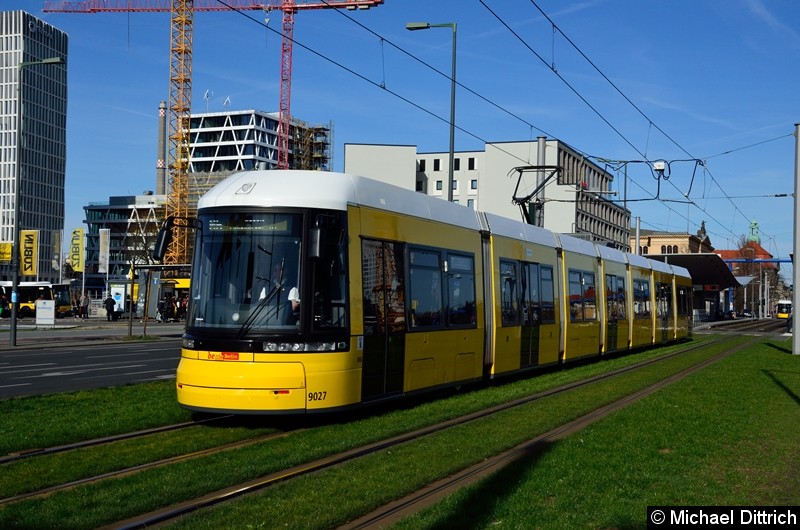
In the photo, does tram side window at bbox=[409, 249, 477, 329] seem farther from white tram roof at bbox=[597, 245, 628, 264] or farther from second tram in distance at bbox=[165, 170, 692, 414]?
white tram roof at bbox=[597, 245, 628, 264]

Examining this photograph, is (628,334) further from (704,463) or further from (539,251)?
(704,463)

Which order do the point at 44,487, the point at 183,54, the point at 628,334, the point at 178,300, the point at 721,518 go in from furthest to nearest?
the point at 183,54
the point at 178,300
the point at 628,334
the point at 44,487
the point at 721,518

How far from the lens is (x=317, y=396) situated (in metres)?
11.8

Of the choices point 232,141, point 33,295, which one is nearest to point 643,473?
point 33,295

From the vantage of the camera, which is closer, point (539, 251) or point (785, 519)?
point (785, 519)

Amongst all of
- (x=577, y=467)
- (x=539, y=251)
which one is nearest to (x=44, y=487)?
(x=577, y=467)

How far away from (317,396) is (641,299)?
2300 centimetres

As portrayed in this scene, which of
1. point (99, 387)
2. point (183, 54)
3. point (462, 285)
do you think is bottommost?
point (99, 387)

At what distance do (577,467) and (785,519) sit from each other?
237cm

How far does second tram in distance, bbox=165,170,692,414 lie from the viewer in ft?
38.3

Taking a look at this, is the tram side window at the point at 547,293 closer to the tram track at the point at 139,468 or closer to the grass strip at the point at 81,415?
the grass strip at the point at 81,415

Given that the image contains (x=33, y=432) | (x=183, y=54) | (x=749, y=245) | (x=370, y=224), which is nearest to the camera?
(x=33, y=432)

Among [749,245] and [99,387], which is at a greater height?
[749,245]

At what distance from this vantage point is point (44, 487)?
27.0 ft
